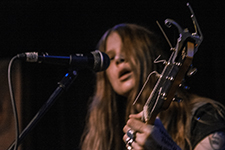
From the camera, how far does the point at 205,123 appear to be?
4.61 feet

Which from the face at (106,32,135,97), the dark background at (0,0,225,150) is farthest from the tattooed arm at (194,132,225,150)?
the dark background at (0,0,225,150)

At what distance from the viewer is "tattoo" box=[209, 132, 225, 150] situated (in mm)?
1273

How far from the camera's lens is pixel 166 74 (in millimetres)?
1072

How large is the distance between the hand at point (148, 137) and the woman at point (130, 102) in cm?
34

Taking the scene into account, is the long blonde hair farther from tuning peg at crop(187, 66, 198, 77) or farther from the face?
tuning peg at crop(187, 66, 198, 77)

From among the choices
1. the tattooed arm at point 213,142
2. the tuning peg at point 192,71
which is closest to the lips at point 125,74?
the tattooed arm at point 213,142

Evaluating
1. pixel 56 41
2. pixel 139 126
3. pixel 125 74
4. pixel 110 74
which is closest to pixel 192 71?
pixel 139 126

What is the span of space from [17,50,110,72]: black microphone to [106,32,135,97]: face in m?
0.71

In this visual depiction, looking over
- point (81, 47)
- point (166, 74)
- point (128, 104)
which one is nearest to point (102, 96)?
point (128, 104)

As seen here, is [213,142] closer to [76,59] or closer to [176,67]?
[176,67]

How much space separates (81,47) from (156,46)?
0.64m

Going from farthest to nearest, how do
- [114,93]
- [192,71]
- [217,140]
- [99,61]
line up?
1. [114,93]
2. [217,140]
3. [99,61]
4. [192,71]

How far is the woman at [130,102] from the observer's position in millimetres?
1484

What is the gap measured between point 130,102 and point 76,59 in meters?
0.92
